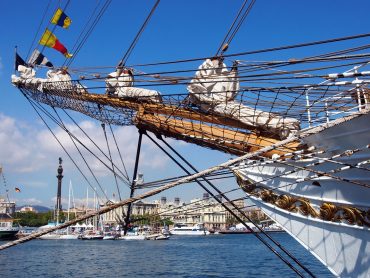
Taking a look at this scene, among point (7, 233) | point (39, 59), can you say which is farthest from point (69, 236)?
point (39, 59)

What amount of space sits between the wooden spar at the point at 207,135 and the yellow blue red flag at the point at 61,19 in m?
4.50

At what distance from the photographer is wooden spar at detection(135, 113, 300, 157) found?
23.1 feet

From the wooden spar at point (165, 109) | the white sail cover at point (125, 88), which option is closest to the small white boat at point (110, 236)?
the wooden spar at point (165, 109)

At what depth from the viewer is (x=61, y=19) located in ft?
36.7

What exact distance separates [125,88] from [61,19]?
3959 millimetres

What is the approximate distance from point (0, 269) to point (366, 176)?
2296 centimetres

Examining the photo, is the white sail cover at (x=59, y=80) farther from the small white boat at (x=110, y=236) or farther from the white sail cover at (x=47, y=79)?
the small white boat at (x=110, y=236)

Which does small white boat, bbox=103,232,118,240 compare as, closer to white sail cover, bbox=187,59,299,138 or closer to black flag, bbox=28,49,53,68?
black flag, bbox=28,49,53,68

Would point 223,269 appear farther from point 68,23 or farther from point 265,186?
point 265,186

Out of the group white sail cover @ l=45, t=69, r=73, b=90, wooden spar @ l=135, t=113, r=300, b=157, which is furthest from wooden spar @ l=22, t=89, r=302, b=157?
white sail cover @ l=45, t=69, r=73, b=90

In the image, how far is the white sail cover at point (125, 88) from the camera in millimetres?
7934

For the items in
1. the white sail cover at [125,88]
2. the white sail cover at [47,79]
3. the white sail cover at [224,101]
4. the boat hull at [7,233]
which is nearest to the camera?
the white sail cover at [224,101]

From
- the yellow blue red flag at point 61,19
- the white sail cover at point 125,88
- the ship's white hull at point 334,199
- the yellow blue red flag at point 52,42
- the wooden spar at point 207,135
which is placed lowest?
the ship's white hull at point 334,199

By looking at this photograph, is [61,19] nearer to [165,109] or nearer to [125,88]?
[125,88]
